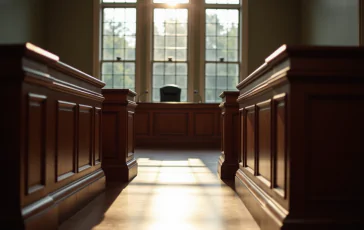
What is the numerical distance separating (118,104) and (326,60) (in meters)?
2.38

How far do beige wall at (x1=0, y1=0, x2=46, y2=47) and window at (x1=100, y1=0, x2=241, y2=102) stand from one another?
5.14ft

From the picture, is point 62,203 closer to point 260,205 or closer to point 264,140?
point 260,205

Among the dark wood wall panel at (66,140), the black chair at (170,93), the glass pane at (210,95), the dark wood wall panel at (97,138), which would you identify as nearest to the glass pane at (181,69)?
the glass pane at (210,95)

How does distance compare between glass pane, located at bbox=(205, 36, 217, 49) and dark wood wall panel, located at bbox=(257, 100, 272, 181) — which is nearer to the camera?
dark wood wall panel, located at bbox=(257, 100, 272, 181)

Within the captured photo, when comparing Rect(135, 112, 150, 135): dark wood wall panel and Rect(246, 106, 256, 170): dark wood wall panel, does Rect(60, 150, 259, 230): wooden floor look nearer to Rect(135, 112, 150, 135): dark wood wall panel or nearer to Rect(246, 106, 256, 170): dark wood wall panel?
Rect(246, 106, 256, 170): dark wood wall panel

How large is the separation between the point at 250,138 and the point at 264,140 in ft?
1.76

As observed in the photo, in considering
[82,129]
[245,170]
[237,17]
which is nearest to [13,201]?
[82,129]

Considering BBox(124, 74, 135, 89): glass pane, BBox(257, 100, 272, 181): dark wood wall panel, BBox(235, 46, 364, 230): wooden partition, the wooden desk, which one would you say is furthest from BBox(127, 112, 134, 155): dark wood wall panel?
BBox(124, 74, 135, 89): glass pane

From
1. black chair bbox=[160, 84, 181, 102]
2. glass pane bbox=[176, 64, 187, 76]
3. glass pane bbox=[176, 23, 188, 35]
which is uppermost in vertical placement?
glass pane bbox=[176, 23, 188, 35]

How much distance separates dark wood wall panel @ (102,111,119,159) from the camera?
3639 millimetres

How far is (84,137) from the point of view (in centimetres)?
276

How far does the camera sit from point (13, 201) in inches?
62.7

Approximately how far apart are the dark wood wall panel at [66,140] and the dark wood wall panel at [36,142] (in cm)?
24

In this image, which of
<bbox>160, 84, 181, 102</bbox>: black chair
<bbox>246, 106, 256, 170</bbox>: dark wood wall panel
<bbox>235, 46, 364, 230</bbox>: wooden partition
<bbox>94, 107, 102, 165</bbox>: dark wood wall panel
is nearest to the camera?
<bbox>235, 46, 364, 230</bbox>: wooden partition
